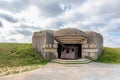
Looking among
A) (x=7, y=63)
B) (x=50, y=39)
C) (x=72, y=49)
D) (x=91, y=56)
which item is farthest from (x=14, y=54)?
(x=91, y=56)

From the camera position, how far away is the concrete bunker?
524 inches

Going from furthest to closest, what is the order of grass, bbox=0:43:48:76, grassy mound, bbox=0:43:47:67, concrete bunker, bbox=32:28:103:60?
concrete bunker, bbox=32:28:103:60 < grassy mound, bbox=0:43:47:67 < grass, bbox=0:43:48:76

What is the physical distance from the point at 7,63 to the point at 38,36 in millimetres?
3579

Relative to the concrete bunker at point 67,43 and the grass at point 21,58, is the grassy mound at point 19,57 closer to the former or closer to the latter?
the grass at point 21,58

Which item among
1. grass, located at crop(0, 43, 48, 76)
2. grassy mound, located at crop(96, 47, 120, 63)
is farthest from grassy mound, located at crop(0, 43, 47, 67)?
grassy mound, located at crop(96, 47, 120, 63)

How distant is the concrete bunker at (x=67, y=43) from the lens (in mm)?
13320

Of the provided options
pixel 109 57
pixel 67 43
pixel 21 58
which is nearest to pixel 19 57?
Answer: pixel 21 58

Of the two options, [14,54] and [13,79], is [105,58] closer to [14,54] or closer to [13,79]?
[14,54]

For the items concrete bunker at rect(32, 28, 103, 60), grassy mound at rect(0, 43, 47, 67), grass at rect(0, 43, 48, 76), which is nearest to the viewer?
grass at rect(0, 43, 48, 76)

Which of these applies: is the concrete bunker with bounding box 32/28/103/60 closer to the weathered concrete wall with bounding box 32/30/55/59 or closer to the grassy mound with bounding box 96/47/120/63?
the weathered concrete wall with bounding box 32/30/55/59

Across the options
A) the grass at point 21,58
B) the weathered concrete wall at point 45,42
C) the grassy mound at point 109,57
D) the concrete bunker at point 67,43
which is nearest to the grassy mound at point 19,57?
the grass at point 21,58

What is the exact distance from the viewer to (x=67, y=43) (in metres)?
13.9

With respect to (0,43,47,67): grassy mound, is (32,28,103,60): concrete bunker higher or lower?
higher

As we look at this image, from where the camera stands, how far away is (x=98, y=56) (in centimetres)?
1453
